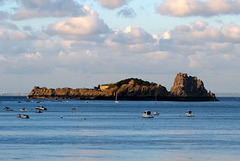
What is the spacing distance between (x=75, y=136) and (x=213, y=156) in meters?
34.9

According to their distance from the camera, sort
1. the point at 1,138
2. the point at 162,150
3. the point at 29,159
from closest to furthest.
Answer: the point at 29,159
the point at 162,150
the point at 1,138

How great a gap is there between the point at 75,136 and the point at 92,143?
528 inches

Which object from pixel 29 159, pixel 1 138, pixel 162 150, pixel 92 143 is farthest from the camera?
pixel 1 138

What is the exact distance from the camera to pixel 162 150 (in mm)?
69562

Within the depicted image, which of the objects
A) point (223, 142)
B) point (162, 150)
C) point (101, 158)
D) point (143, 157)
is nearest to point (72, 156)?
point (101, 158)

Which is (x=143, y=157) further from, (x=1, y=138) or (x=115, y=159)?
(x=1, y=138)

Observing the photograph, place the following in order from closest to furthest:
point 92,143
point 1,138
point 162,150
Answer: point 162,150
point 92,143
point 1,138

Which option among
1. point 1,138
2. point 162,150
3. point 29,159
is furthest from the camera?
point 1,138

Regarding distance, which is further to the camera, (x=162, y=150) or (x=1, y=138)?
(x=1, y=138)

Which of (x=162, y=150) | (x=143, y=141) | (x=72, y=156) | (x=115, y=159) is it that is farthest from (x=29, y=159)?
(x=143, y=141)

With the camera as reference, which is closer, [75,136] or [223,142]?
[223,142]

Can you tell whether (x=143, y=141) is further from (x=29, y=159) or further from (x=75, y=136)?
(x=29, y=159)

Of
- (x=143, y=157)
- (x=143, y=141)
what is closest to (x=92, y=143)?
(x=143, y=141)

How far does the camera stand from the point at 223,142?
81062 mm
